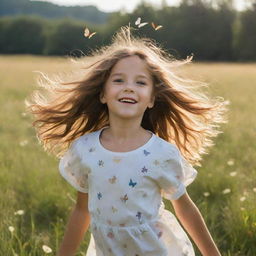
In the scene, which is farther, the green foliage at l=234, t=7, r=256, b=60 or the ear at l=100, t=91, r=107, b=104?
the green foliage at l=234, t=7, r=256, b=60

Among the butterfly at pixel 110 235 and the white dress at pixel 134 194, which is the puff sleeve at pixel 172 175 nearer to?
the white dress at pixel 134 194

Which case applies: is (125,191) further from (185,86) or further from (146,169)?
(185,86)

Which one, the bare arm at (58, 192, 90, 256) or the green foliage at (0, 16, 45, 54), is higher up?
the bare arm at (58, 192, 90, 256)

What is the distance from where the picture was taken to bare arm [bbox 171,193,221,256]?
244 cm

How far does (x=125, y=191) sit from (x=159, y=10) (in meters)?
69.6

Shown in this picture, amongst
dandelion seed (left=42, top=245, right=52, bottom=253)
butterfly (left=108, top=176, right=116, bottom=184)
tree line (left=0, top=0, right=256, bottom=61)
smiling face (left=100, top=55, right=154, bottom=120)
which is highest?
smiling face (left=100, top=55, right=154, bottom=120)

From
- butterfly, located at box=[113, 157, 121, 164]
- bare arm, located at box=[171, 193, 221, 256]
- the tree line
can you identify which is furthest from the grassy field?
the tree line

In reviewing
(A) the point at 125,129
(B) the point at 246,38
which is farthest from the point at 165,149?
(B) the point at 246,38

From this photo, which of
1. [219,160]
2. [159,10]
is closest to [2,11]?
[159,10]

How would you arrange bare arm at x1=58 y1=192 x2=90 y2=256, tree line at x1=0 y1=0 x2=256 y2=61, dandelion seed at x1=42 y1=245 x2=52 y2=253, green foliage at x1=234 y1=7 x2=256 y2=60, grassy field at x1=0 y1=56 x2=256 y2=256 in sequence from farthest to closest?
green foliage at x1=234 y1=7 x2=256 y2=60 < tree line at x1=0 y1=0 x2=256 y2=61 < grassy field at x1=0 y1=56 x2=256 y2=256 < dandelion seed at x1=42 y1=245 x2=52 y2=253 < bare arm at x1=58 y1=192 x2=90 y2=256

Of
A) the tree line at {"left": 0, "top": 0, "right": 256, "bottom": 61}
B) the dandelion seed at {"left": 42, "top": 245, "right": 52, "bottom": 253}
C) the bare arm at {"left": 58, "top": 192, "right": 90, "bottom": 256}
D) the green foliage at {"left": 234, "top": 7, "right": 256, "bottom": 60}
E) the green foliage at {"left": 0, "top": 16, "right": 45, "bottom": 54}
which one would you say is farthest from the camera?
the green foliage at {"left": 0, "top": 16, "right": 45, "bottom": 54}

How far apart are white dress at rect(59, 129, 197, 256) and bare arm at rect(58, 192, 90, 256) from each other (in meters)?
0.17

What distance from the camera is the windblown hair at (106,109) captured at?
2.63m

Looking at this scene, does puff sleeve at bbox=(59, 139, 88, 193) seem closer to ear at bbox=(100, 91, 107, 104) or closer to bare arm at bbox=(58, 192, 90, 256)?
bare arm at bbox=(58, 192, 90, 256)
